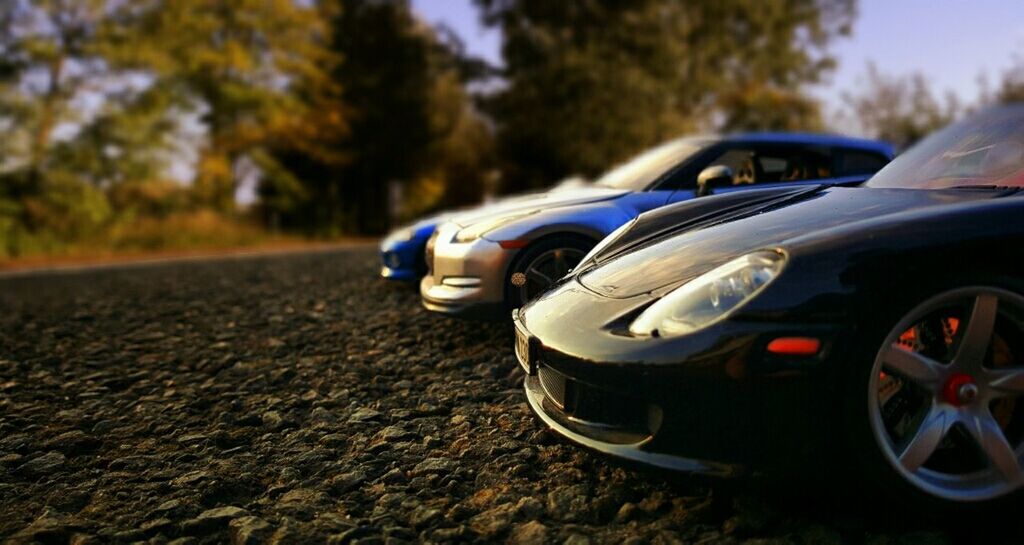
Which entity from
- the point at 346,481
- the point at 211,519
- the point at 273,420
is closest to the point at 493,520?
the point at 346,481

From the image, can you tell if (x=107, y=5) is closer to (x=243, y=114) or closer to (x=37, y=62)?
(x=37, y=62)

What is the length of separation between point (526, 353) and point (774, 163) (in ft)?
12.1

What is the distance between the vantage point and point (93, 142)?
2031cm

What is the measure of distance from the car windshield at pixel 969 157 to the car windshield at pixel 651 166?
2.13 m

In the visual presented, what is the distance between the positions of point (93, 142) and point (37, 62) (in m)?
2.21

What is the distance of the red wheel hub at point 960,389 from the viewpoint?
2.26m

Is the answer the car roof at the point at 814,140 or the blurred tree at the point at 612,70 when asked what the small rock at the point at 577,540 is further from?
the blurred tree at the point at 612,70

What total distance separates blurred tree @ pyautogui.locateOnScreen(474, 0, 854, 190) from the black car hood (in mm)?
26396

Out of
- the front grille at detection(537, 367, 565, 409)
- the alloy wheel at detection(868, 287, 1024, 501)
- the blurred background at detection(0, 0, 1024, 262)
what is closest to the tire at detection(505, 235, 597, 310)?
the front grille at detection(537, 367, 565, 409)

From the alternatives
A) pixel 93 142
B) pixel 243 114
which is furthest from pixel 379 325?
pixel 243 114

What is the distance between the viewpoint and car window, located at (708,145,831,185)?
5.70 meters

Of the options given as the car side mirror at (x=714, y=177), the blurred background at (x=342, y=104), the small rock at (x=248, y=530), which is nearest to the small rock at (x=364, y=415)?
the small rock at (x=248, y=530)

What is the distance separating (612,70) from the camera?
95.4 feet

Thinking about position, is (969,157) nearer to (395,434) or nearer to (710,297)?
(710,297)
